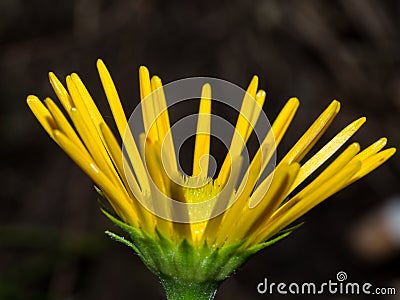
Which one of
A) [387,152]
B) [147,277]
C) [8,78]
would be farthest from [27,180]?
[387,152]

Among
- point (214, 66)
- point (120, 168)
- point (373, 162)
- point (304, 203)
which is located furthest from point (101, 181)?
point (214, 66)

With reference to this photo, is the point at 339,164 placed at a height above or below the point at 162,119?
below

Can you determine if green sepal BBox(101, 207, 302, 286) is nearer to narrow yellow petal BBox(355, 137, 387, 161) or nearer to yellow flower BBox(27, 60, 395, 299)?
yellow flower BBox(27, 60, 395, 299)

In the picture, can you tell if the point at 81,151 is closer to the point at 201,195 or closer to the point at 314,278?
the point at 201,195

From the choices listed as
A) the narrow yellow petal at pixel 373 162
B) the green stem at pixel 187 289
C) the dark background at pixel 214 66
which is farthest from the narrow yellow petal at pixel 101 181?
the dark background at pixel 214 66

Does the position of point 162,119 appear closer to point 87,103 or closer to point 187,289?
point 87,103

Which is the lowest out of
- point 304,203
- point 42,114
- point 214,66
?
point 304,203
